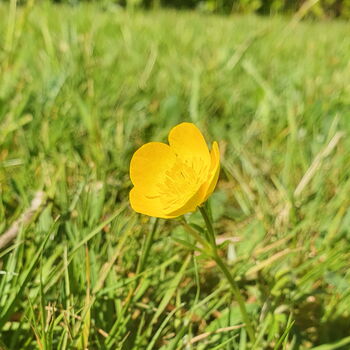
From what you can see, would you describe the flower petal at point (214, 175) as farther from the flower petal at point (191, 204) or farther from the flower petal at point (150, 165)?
the flower petal at point (150, 165)

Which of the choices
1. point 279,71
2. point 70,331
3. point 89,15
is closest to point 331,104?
point 279,71

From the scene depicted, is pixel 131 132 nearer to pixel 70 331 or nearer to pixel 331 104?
pixel 331 104

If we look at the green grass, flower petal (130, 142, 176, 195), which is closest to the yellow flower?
flower petal (130, 142, 176, 195)

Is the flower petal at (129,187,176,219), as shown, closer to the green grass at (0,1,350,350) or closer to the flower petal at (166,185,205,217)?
the flower petal at (166,185,205,217)

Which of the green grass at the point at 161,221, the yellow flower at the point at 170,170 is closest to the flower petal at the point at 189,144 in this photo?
the yellow flower at the point at 170,170

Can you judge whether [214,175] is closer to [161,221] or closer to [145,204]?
[145,204]

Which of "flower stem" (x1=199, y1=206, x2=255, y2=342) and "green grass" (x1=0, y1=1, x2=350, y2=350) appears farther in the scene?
"green grass" (x1=0, y1=1, x2=350, y2=350)
